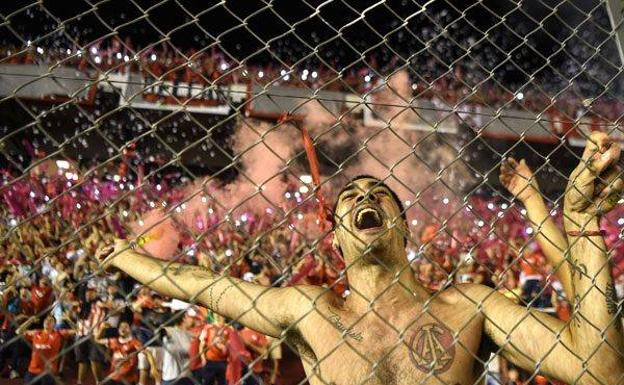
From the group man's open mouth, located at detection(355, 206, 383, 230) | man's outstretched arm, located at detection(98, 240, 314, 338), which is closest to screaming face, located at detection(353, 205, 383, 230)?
man's open mouth, located at detection(355, 206, 383, 230)

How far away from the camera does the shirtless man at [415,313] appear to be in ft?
6.21

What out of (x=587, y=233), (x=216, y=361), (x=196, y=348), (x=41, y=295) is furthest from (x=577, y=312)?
(x=41, y=295)

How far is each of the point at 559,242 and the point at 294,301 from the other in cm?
100

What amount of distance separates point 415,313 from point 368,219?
0.38 meters

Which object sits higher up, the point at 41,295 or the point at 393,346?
the point at 393,346

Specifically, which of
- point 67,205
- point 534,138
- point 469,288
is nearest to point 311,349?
point 469,288

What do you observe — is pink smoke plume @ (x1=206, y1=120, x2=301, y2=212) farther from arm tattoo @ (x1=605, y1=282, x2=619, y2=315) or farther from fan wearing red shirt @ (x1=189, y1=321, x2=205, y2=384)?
arm tattoo @ (x1=605, y1=282, x2=619, y2=315)

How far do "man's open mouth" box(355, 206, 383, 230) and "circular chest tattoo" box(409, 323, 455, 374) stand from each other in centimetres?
40

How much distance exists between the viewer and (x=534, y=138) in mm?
16797

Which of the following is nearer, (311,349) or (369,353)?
(369,353)

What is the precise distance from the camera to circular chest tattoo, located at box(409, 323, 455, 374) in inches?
79.1

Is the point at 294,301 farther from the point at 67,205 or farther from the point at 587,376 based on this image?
the point at 67,205

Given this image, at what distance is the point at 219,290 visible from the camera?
2.16m

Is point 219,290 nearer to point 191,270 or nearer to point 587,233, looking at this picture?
point 191,270
